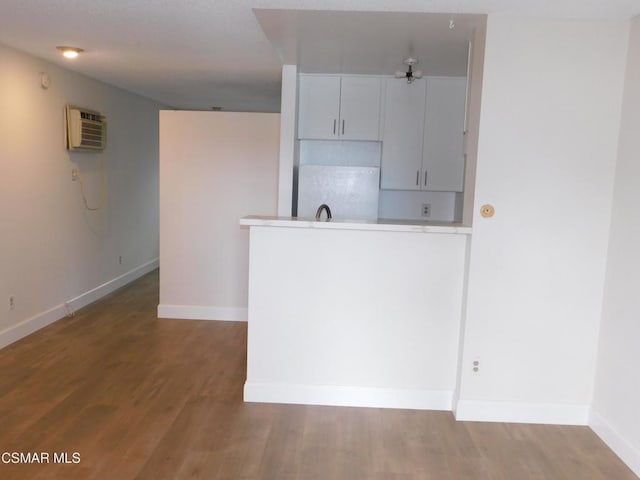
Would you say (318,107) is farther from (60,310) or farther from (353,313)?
(60,310)

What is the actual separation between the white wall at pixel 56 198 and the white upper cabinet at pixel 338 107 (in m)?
2.13

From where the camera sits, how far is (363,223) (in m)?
2.94

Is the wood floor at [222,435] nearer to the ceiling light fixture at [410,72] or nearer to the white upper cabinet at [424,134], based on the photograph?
the white upper cabinet at [424,134]

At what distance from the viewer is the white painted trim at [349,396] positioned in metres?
3.03

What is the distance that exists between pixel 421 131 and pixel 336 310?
2182mm

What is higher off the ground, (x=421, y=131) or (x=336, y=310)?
(x=421, y=131)

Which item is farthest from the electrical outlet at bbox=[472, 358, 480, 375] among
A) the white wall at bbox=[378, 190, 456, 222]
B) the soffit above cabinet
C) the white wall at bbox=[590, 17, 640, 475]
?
the white wall at bbox=[378, 190, 456, 222]

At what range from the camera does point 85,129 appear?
189 inches

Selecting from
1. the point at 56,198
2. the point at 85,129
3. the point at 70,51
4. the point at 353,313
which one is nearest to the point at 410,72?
the point at 353,313

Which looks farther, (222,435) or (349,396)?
(349,396)

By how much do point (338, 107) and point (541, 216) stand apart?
7.28ft

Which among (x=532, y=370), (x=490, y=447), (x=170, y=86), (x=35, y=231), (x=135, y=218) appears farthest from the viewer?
(x=135, y=218)

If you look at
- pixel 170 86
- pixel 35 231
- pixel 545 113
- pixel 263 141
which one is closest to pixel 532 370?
pixel 545 113

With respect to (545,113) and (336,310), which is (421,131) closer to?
(545,113)
